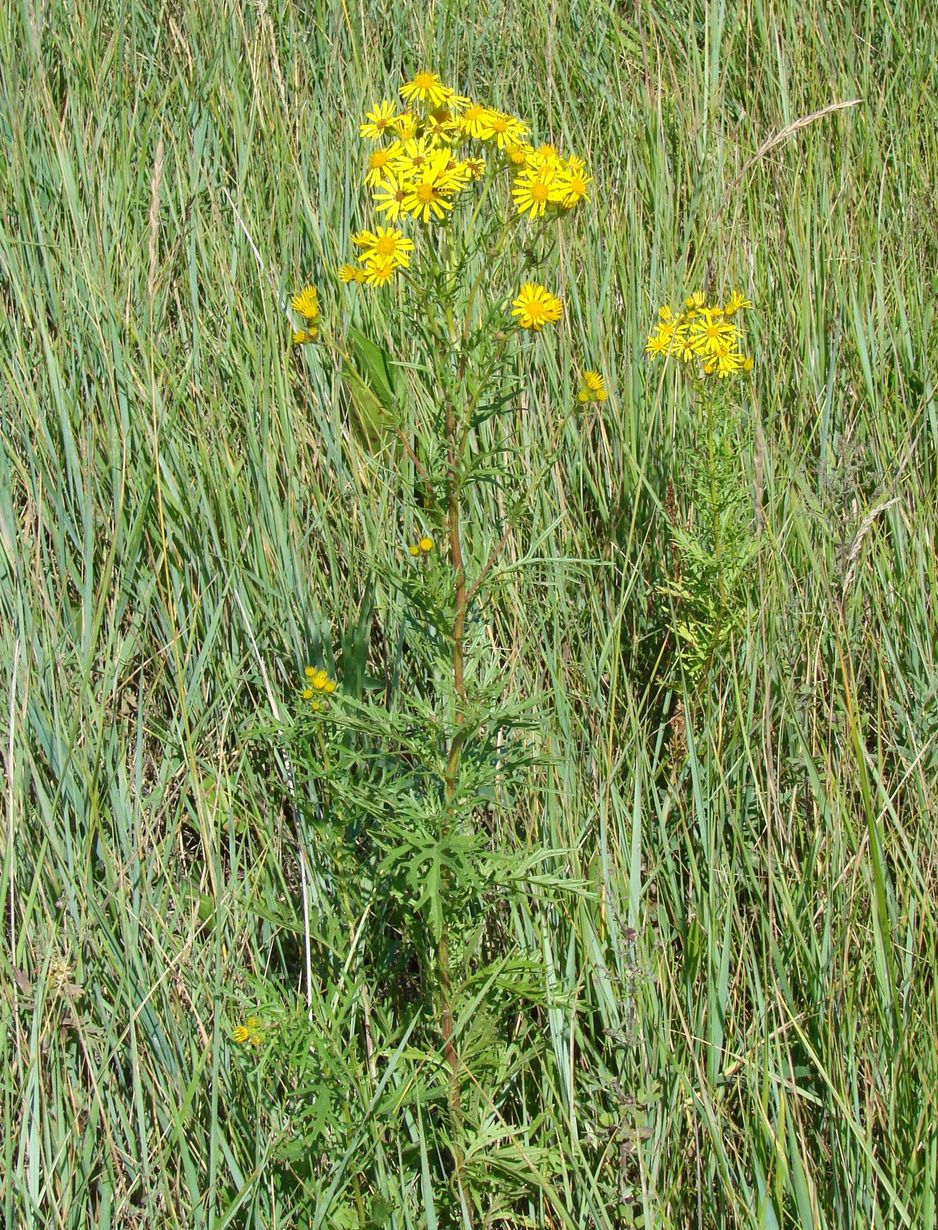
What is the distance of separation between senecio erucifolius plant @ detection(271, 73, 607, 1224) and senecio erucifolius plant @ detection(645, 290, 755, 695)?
36 cm

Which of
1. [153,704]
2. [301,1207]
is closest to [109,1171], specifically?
[301,1207]

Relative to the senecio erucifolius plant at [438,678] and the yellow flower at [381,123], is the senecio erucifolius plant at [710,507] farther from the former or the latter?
the yellow flower at [381,123]

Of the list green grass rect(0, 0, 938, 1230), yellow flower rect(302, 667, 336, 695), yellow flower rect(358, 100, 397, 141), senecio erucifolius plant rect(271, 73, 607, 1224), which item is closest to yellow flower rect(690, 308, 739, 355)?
green grass rect(0, 0, 938, 1230)

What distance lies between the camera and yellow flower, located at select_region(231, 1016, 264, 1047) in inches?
55.4

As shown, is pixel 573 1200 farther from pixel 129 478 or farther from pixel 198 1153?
pixel 129 478

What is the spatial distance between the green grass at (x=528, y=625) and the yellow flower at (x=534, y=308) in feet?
1.51

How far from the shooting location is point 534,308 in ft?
4.42

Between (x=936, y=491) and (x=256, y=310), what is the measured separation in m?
1.36

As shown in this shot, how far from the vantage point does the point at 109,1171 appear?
1.44 m

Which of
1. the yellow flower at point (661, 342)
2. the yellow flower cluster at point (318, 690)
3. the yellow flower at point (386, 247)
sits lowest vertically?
the yellow flower cluster at point (318, 690)

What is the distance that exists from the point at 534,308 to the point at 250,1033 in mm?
959

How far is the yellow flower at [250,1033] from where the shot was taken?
1408 mm

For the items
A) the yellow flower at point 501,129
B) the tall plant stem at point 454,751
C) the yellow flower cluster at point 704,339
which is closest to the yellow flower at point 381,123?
the yellow flower at point 501,129

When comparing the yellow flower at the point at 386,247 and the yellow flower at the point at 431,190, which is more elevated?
the yellow flower at the point at 431,190
